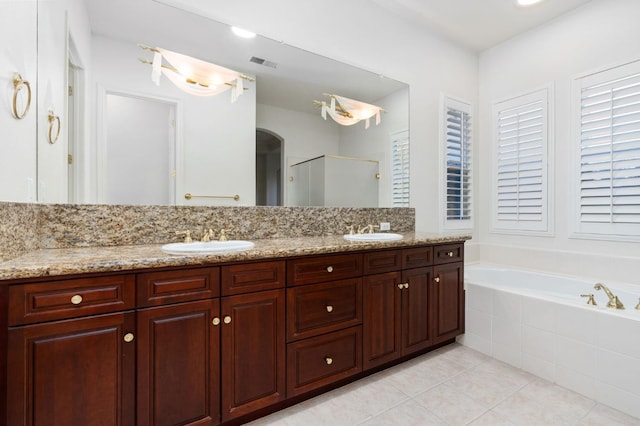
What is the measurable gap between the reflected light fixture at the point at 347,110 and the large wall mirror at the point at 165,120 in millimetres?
54

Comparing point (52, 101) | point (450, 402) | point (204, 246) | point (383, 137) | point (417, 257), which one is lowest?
point (450, 402)

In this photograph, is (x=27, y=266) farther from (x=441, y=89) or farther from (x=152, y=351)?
(x=441, y=89)

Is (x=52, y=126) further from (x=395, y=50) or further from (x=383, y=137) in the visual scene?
(x=395, y=50)

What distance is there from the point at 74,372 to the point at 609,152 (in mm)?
3658

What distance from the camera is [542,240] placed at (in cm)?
294

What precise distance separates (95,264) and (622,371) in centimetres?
266

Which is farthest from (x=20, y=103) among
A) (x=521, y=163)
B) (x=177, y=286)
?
(x=521, y=163)

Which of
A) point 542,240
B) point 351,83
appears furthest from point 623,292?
point 351,83

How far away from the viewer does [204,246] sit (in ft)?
5.53

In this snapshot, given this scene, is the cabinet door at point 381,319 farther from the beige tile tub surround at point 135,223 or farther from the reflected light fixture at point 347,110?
the reflected light fixture at point 347,110

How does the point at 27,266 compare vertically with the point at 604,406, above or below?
above

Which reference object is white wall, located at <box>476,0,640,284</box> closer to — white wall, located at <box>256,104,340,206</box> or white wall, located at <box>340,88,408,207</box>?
white wall, located at <box>340,88,408,207</box>

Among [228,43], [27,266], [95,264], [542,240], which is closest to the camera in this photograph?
[27,266]

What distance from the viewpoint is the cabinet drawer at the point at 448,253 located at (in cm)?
228
